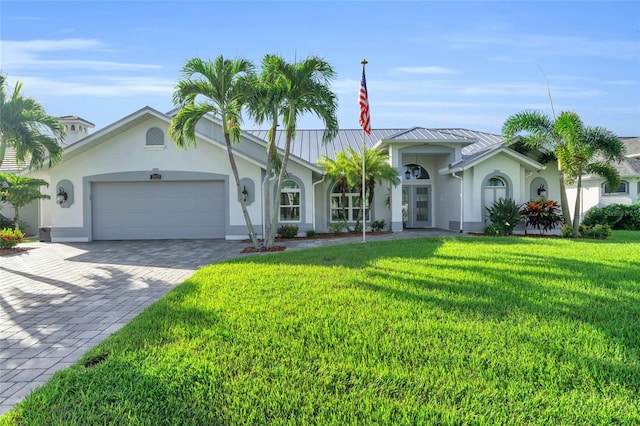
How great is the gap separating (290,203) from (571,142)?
36.6ft

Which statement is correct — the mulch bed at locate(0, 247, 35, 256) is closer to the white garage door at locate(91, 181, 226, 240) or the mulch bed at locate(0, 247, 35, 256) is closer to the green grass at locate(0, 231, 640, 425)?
the white garage door at locate(91, 181, 226, 240)

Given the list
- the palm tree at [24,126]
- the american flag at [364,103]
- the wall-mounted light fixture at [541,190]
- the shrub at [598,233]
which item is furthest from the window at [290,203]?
the wall-mounted light fixture at [541,190]

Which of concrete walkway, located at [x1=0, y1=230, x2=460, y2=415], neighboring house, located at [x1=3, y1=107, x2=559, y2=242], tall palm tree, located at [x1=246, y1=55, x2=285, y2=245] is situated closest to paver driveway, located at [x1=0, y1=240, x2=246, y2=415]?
concrete walkway, located at [x1=0, y1=230, x2=460, y2=415]

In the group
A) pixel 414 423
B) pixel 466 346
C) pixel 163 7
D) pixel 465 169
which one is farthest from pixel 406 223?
pixel 414 423

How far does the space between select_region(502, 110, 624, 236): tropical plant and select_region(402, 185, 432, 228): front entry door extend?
554 cm

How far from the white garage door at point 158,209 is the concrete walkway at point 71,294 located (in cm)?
191

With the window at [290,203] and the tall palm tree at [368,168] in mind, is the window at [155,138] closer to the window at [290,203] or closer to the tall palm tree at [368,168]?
the window at [290,203]

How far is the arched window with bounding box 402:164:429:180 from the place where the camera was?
794 inches

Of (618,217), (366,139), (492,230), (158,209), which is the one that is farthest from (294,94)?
(618,217)

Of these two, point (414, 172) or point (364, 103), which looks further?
point (414, 172)

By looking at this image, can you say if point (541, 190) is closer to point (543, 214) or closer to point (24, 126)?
point (543, 214)

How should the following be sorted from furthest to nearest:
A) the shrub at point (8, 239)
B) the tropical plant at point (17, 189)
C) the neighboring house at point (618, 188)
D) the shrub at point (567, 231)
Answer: the neighboring house at point (618, 188)
the shrub at point (567, 231)
the tropical plant at point (17, 189)
the shrub at point (8, 239)

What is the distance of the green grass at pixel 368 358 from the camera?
2867 millimetres

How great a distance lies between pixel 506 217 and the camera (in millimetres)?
15406
